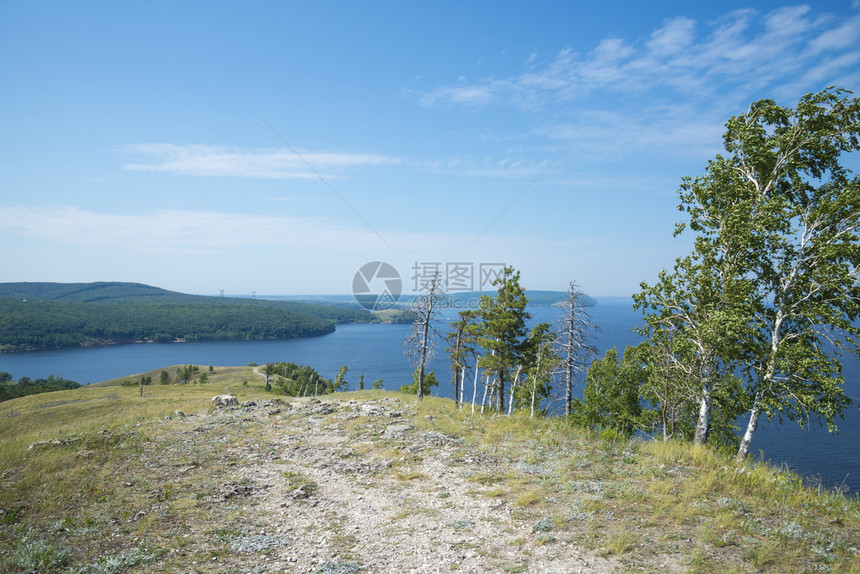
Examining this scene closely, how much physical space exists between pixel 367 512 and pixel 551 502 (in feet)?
15.6

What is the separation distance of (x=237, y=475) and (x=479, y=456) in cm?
824

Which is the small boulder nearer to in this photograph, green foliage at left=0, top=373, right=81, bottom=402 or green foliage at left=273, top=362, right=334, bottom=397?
green foliage at left=273, top=362, right=334, bottom=397

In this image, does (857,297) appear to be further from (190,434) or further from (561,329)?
(190,434)

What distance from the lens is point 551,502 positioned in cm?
1048

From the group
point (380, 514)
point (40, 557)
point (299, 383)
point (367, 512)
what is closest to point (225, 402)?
point (40, 557)

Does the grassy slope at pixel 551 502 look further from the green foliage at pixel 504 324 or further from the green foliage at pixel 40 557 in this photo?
the green foliage at pixel 504 324

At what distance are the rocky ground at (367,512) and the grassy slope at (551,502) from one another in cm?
27

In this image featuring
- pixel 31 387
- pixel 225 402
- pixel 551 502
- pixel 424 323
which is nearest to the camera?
pixel 551 502

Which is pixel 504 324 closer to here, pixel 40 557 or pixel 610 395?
pixel 610 395

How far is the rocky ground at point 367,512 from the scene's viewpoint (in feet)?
26.7

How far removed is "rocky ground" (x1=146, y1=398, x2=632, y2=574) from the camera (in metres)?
8.13

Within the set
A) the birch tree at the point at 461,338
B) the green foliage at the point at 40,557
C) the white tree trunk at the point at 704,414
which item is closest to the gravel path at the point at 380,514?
the green foliage at the point at 40,557

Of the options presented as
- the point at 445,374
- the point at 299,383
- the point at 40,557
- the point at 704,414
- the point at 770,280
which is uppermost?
the point at 770,280

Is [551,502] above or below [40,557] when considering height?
above
